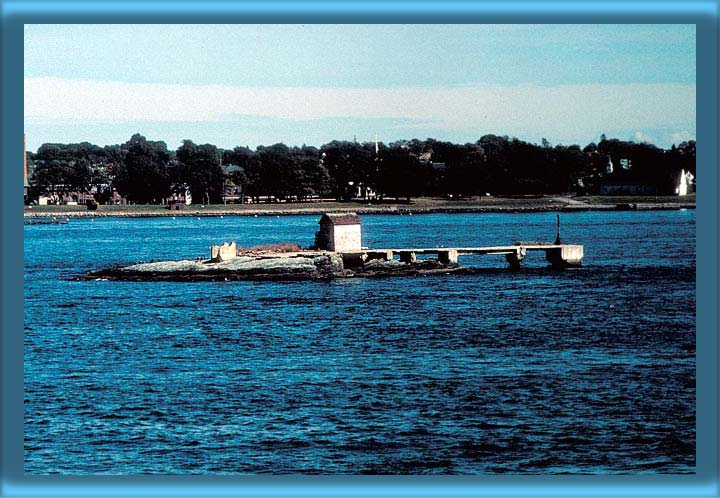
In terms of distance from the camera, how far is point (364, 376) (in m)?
36.2

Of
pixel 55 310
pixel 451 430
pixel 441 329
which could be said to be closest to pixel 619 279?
pixel 441 329

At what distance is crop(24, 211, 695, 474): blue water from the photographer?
86.9 ft

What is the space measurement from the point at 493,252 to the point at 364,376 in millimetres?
A: 44513

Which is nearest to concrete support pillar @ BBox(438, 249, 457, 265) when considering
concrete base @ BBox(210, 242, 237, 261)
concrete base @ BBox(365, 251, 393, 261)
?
concrete base @ BBox(365, 251, 393, 261)

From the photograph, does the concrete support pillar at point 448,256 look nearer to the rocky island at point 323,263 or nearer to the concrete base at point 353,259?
the rocky island at point 323,263

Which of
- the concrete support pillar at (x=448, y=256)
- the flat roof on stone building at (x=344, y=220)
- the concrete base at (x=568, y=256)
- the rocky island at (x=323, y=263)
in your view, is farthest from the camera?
the concrete base at (x=568, y=256)

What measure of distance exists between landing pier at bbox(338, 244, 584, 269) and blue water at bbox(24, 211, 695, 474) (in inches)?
220

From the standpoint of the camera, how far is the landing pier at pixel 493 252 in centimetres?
7725

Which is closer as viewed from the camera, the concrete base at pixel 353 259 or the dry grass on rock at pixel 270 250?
the concrete base at pixel 353 259

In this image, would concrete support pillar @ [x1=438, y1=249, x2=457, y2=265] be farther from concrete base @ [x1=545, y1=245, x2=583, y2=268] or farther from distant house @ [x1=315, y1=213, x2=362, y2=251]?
concrete base @ [x1=545, y1=245, x2=583, y2=268]

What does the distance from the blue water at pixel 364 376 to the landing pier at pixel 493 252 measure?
559cm

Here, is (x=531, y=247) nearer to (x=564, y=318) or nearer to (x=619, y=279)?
(x=619, y=279)

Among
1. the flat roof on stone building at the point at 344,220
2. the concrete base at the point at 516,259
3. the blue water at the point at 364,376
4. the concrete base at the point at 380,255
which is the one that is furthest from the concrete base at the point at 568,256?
the flat roof on stone building at the point at 344,220

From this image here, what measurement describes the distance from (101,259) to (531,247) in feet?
138
